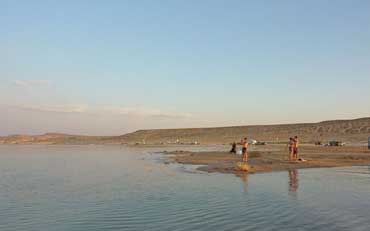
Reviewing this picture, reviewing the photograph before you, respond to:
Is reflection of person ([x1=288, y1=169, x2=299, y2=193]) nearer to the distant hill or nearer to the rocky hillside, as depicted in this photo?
the rocky hillside

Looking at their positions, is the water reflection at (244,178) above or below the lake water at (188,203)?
above

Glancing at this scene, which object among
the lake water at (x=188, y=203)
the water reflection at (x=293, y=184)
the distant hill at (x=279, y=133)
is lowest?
the lake water at (x=188, y=203)

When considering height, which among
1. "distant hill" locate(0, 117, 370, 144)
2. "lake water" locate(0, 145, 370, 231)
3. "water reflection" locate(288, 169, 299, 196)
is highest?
"distant hill" locate(0, 117, 370, 144)

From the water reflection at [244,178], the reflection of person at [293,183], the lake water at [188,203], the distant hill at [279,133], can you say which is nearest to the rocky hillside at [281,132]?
the distant hill at [279,133]

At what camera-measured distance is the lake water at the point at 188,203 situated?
1112 cm

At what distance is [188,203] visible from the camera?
1410cm

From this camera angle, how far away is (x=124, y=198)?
15461mm

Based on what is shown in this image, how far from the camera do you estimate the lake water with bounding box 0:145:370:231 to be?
36.5ft

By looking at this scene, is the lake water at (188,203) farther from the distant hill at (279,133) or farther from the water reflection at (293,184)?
the distant hill at (279,133)

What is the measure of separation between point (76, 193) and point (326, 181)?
11.8m

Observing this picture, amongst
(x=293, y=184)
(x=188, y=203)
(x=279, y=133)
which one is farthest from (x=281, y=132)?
(x=188, y=203)

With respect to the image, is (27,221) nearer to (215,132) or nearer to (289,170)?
(289,170)

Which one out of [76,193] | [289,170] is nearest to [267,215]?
[76,193]

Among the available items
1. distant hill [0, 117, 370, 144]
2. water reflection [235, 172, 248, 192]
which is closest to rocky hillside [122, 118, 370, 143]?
distant hill [0, 117, 370, 144]
